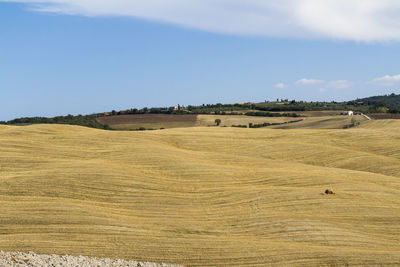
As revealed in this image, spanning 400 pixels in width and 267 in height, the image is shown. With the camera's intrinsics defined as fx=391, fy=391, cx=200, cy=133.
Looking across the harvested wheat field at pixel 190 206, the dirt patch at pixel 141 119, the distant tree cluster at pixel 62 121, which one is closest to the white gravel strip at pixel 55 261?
the harvested wheat field at pixel 190 206

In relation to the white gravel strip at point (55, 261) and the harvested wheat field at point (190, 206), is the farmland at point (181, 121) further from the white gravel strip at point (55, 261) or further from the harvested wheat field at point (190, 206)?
the white gravel strip at point (55, 261)

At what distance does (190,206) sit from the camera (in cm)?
3145

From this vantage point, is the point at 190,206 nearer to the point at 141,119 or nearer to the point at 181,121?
the point at 181,121

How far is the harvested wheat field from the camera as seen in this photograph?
77.4 feet

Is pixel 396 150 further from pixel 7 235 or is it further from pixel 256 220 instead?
pixel 7 235

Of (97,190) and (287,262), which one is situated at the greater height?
(97,190)

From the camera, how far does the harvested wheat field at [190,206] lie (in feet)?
77.4

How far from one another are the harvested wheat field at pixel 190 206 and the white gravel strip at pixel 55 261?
0.66 metres

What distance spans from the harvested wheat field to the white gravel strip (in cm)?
66

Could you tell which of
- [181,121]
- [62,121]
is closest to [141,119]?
[181,121]

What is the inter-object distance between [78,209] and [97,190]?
4.10m

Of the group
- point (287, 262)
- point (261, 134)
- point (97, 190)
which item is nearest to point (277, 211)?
point (287, 262)

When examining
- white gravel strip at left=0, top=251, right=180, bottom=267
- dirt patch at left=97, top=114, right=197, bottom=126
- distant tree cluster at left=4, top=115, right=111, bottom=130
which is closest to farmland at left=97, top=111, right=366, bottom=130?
dirt patch at left=97, top=114, right=197, bottom=126

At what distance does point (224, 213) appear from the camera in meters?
30.1
